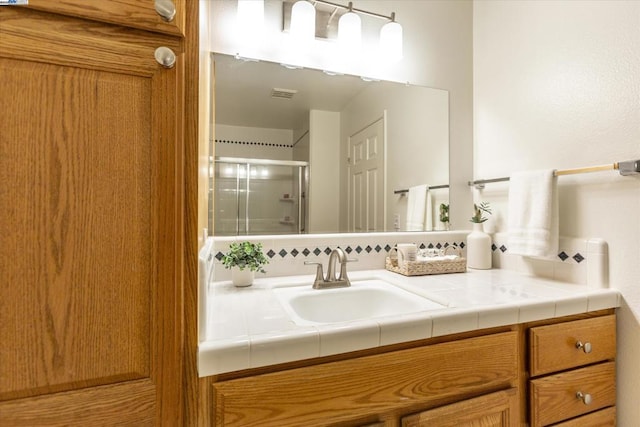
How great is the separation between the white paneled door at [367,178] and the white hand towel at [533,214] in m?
0.57

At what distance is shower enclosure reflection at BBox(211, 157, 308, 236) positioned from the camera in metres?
1.26

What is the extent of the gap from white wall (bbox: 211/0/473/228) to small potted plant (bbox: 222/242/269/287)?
84cm

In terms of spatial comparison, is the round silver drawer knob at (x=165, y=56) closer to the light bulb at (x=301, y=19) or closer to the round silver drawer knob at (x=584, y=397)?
the light bulb at (x=301, y=19)

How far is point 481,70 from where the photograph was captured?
1635 mm

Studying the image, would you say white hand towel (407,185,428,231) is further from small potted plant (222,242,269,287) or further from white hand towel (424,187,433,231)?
small potted plant (222,242,269,287)

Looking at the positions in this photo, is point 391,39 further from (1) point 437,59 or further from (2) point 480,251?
(2) point 480,251

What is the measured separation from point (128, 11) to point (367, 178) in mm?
1105

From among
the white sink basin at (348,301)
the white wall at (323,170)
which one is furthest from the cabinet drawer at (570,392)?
the white wall at (323,170)

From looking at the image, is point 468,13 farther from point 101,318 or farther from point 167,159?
point 101,318

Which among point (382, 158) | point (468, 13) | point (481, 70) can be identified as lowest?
point (382, 158)

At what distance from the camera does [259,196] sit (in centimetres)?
131

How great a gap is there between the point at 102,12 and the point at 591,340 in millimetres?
1577

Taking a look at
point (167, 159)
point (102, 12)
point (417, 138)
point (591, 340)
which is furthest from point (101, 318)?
point (417, 138)

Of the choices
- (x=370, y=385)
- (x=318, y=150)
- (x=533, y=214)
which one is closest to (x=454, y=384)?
(x=370, y=385)
